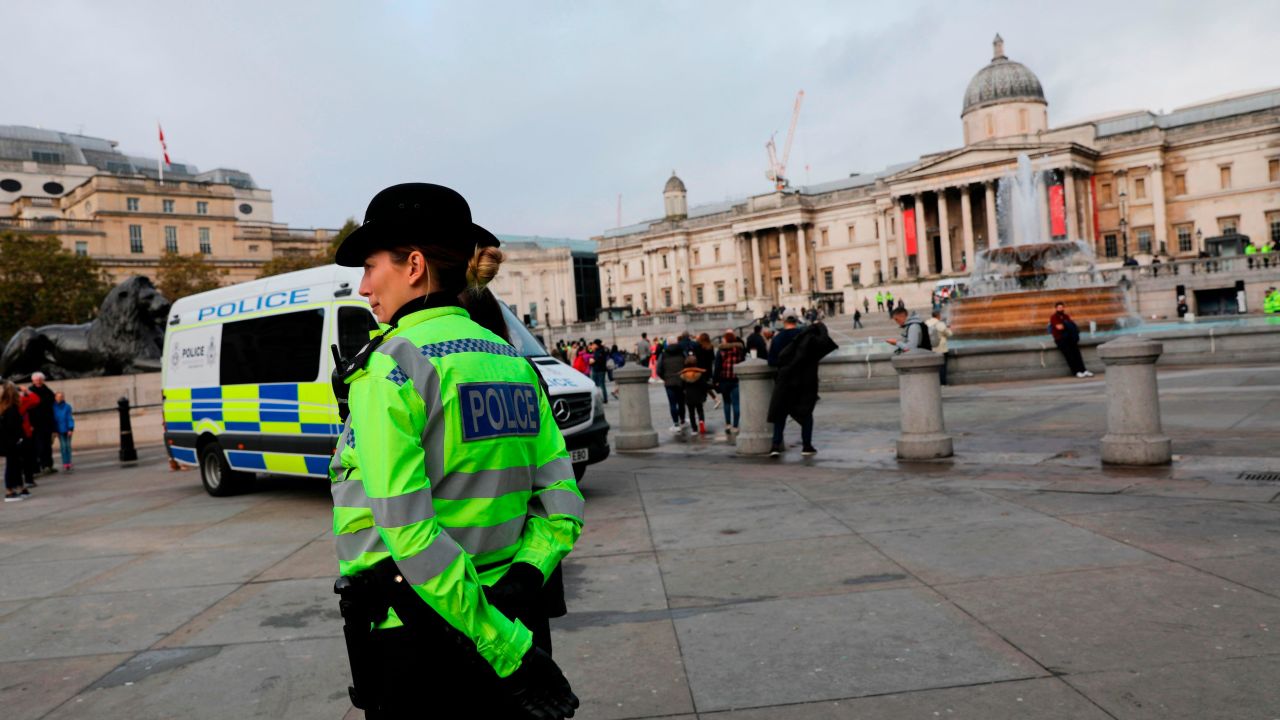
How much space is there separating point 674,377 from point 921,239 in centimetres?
6706

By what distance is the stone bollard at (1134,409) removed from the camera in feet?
28.3

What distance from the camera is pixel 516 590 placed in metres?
1.93

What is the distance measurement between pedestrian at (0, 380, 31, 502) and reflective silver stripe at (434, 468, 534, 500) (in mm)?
13385

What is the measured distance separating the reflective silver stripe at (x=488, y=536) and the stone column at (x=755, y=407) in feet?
32.6

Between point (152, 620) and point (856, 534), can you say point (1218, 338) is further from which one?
point (152, 620)

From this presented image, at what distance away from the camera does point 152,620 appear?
5.61 m

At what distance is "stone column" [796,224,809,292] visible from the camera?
89.9 metres

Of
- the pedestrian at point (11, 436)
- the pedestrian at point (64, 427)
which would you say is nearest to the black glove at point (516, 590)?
the pedestrian at point (11, 436)

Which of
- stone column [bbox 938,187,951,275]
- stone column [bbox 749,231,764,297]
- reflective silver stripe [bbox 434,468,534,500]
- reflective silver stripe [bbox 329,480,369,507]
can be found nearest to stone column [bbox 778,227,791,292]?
stone column [bbox 749,231,764,297]

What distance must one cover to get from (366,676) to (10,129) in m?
113

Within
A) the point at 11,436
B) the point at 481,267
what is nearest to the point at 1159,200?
the point at 11,436

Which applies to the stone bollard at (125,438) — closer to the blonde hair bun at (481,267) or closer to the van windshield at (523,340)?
the van windshield at (523,340)

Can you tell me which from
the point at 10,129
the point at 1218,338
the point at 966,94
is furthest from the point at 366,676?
the point at 10,129

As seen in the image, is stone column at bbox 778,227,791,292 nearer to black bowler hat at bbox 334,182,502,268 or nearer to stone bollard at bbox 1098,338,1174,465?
stone bollard at bbox 1098,338,1174,465
